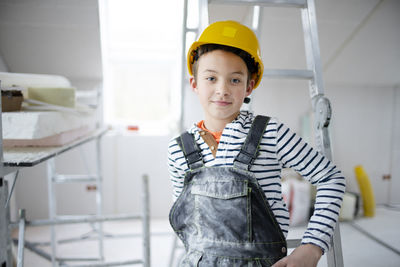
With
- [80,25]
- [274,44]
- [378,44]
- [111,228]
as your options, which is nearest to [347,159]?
[378,44]

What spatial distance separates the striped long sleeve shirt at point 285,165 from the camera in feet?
2.17

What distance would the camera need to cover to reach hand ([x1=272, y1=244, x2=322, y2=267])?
626 mm

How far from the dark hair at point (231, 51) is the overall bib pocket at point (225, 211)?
307 mm

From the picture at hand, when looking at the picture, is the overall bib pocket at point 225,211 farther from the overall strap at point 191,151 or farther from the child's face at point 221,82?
the child's face at point 221,82

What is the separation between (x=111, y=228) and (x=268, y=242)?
2407 millimetres

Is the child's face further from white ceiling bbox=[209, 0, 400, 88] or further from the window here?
the window

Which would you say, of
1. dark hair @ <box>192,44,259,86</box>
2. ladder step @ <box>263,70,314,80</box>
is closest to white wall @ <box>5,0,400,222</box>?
ladder step @ <box>263,70,314,80</box>

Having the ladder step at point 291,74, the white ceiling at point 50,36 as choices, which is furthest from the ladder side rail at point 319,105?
the white ceiling at point 50,36

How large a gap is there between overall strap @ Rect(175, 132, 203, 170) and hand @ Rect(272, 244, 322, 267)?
301mm

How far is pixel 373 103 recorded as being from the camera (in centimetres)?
145

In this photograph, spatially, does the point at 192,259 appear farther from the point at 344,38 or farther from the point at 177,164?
the point at 344,38

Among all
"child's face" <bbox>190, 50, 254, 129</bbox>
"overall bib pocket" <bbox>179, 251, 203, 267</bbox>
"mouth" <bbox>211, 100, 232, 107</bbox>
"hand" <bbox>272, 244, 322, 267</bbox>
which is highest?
"child's face" <bbox>190, 50, 254, 129</bbox>

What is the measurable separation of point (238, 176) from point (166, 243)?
77.6 inches

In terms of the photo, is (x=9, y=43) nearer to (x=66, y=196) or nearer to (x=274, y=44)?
(x=274, y=44)
